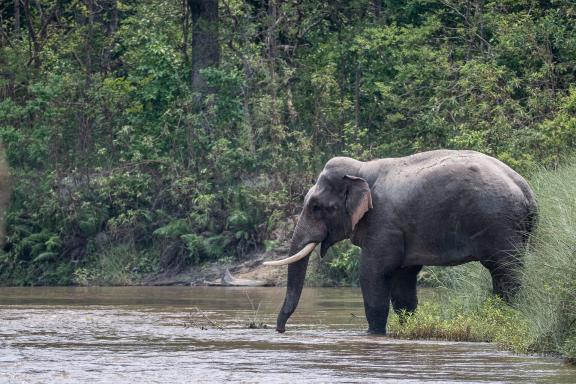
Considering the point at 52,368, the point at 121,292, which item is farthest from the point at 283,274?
the point at 52,368

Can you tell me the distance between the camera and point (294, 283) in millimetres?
16281

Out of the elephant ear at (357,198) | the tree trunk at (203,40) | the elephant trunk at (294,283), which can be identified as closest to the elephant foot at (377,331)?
the elephant trunk at (294,283)

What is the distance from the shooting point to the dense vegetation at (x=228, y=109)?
2855cm

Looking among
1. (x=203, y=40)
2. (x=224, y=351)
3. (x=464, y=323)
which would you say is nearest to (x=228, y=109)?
(x=203, y=40)

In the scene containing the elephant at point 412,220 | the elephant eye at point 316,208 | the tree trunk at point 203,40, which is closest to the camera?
the elephant at point 412,220

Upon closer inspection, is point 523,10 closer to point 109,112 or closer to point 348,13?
point 348,13

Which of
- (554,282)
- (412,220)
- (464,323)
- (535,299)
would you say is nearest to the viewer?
(554,282)

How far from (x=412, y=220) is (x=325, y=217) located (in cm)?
121

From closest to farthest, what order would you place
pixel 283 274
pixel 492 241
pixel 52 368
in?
1. pixel 52 368
2. pixel 492 241
3. pixel 283 274

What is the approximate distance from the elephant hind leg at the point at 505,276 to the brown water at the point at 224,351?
1172mm

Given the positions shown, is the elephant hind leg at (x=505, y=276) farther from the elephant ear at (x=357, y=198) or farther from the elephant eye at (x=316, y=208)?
the elephant eye at (x=316, y=208)

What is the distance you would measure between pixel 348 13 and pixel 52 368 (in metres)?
21.8

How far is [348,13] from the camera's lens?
1289 inches

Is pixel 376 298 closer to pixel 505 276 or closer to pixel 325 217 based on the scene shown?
pixel 325 217
